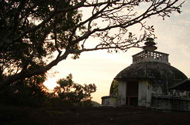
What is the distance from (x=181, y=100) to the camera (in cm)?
1902

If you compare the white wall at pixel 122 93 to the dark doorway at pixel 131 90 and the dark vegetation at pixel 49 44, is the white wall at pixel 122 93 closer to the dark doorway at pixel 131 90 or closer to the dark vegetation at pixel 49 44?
the dark doorway at pixel 131 90

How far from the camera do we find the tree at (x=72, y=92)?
28.0 m

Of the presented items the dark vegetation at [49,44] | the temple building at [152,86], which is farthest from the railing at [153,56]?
the dark vegetation at [49,44]

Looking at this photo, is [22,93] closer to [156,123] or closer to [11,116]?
[11,116]

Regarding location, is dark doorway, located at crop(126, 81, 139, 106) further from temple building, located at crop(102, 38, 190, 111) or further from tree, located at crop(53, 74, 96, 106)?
tree, located at crop(53, 74, 96, 106)

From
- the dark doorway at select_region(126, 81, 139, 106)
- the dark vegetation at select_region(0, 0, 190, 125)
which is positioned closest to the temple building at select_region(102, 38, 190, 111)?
the dark doorway at select_region(126, 81, 139, 106)

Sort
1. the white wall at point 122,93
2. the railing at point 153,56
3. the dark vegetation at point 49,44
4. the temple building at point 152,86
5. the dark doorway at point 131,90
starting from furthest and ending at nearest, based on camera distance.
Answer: the railing at point 153,56, the dark doorway at point 131,90, the white wall at point 122,93, the temple building at point 152,86, the dark vegetation at point 49,44

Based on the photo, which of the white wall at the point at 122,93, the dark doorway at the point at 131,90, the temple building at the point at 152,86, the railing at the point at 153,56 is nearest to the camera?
the temple building at the point at 152,86

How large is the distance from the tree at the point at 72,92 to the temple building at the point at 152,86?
4664 millimetres

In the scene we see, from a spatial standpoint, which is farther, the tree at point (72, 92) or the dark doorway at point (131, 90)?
the tree at point (72, 92)

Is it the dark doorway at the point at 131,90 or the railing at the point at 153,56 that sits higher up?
the railing at the point at 153,56

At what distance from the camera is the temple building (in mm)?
18672

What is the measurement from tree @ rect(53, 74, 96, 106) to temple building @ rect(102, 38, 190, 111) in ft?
15.3

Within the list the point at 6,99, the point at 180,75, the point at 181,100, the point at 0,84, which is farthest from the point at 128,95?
the point at 0,84
